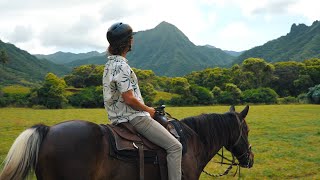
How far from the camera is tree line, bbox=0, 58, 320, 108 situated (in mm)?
56719

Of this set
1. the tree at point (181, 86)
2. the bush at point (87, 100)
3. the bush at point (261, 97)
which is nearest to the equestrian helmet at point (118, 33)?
the bush at point (87, 100)

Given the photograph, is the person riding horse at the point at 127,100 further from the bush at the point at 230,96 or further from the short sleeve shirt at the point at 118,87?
the bush at the point at 230,96

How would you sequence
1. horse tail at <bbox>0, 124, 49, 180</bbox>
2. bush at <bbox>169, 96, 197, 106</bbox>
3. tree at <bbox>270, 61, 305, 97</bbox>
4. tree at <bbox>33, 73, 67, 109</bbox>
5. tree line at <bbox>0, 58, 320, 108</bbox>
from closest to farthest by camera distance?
horse tail at <bbox>0, 124, 49, 180</bbox>
tree at <bbox>33, 73, 67, 109</bbox>
tree line at <bbox>0, 58, 320, 108</bbox>
bush at <bbox>169, 96, 197, 106</bbox>
tree at <bbox>270, 61, 305, 97</bbox>

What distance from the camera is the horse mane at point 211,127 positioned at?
5.04m

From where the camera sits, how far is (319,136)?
17438mm

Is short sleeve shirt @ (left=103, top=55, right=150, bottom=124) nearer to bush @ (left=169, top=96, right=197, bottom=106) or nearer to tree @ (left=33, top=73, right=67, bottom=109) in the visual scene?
tree @ (left=33, top=73, right=67, bottom=109)

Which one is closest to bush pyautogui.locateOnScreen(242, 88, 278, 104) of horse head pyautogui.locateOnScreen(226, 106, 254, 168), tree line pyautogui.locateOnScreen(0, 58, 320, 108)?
tree line pyautogui.locateOnScreen(0, 58, 320, 108)

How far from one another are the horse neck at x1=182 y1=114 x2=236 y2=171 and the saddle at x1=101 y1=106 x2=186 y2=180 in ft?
2.50

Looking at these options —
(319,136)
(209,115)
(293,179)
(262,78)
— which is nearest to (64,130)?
(209,115)

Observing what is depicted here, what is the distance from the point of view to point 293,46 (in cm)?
17038

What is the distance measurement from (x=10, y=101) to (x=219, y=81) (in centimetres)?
4593

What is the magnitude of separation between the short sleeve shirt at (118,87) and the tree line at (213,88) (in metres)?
49.6

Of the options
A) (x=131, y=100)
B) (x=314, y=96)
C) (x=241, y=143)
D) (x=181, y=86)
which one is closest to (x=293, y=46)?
(x=181, y=86)

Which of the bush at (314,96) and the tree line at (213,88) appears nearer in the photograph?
the bush at (314,96)
